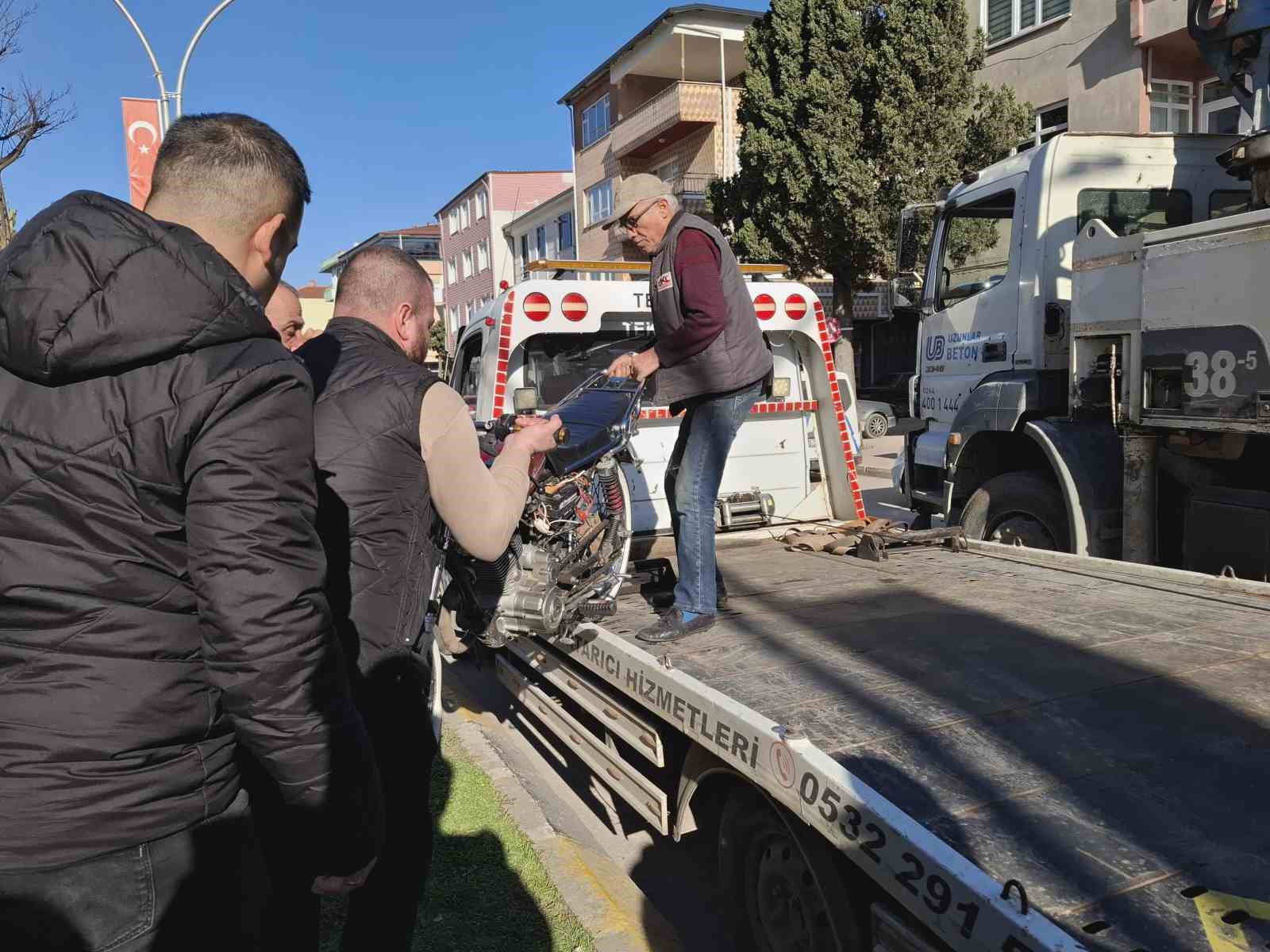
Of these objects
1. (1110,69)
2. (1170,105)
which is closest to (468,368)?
(1110,69)

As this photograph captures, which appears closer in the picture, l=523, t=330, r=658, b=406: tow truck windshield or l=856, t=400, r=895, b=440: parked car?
l=523, t=330, r=658, b=406: tow truck windshield

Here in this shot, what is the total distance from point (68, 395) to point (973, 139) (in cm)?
1798

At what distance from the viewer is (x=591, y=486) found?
14.0 ft

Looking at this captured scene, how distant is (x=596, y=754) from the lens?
12.4ft

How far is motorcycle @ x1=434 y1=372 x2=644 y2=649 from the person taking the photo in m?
3.87

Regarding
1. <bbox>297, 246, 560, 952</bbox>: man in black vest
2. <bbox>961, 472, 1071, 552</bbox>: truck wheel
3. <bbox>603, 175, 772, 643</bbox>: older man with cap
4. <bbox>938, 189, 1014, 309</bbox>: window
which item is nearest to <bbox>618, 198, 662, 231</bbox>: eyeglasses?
<bbox>603, 175, 772, 643</bbox>: older man with cap

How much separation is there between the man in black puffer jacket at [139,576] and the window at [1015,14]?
18810mm

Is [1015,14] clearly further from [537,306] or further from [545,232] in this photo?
[545,232]

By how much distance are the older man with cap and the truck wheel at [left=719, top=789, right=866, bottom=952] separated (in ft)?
3.26

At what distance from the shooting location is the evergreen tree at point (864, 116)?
1628cm

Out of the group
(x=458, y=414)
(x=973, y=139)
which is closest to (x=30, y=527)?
(x=458, y=414)

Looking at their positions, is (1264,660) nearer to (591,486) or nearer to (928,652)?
(928,652)

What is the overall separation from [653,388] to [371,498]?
11.2 feet

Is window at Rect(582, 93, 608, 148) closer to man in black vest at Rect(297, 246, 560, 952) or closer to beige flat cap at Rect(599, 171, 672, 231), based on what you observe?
beige flat cap at Rect(599, 171, 672, 231)
